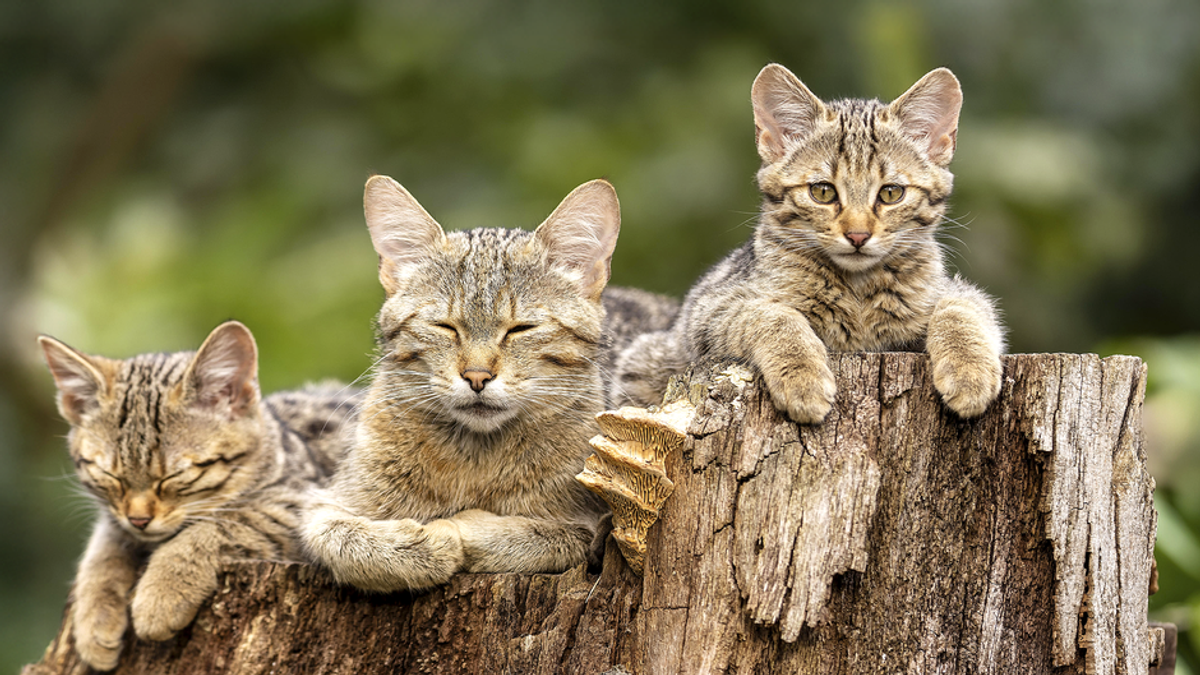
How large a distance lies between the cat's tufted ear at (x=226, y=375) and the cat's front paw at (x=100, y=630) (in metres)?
0.97

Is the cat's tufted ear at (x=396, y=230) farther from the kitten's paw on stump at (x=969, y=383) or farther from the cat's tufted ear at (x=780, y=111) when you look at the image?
the kitten's paw on stump at (x=969, y=383)

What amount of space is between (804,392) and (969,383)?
1.72 feet

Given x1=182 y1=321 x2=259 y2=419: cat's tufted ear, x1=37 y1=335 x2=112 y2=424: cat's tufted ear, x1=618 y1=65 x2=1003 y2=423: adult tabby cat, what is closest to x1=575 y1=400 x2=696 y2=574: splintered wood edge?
x1=618 y1=65 x2=1003 y2=423: adult tabby cat

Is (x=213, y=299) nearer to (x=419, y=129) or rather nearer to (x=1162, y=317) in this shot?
(x=419, y=129)

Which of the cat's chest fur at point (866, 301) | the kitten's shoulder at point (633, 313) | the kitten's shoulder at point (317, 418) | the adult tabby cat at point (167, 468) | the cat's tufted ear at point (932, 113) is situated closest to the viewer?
the cat's chest fur at point (866, 301)

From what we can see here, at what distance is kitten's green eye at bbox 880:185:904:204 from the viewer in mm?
3984

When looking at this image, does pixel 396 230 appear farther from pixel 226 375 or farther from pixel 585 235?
pixel 226 375

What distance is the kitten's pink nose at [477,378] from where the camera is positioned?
12.3 feet

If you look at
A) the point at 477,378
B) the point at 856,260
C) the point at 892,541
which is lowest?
the point at 892,541

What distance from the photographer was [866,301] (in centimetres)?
397

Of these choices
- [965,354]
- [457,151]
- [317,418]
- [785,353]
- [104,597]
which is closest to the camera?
[965,354]

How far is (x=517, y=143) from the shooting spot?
9.90 metres

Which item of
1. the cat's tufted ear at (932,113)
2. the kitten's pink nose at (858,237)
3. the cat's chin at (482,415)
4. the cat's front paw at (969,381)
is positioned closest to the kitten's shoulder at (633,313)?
the cat's chin at (482,415)

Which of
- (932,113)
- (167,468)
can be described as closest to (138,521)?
(167,468)
